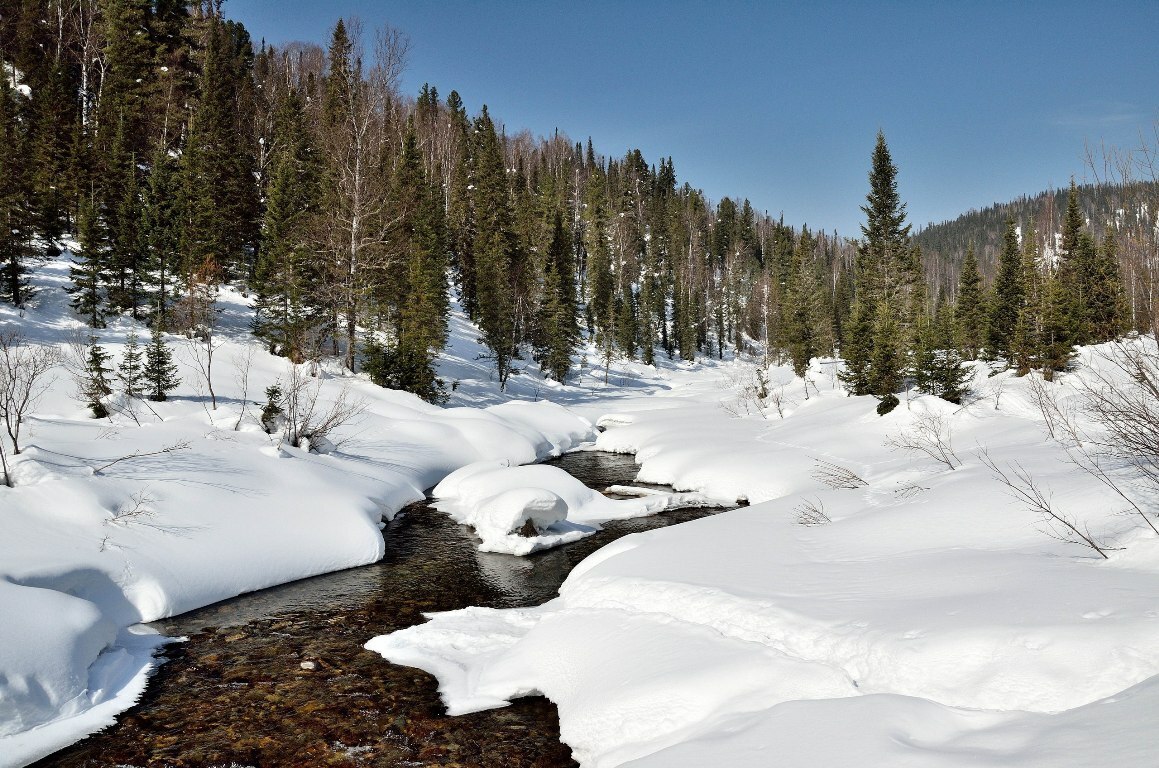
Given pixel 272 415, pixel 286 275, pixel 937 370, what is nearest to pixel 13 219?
pixel 286 275

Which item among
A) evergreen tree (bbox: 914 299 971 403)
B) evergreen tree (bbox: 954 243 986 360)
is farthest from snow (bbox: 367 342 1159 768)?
evergreen tree (bbox: 954 243 986 360)

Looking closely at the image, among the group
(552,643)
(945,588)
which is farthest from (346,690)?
(945,588)

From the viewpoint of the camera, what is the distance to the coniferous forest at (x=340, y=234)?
95.8 feet

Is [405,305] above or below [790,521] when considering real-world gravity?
above

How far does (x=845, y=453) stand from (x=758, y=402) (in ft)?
44.2

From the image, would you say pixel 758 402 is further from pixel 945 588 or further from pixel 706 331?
pixel 706 331

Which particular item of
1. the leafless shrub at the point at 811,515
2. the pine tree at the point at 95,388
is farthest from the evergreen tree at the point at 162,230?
the leafless shrub at the point at 811,515

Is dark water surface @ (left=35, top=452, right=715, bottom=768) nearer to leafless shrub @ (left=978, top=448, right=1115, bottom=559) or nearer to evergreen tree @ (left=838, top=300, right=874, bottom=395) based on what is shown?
leafless shrub @ (left=978, top=448, right=1115, bottom=559)

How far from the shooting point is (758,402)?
109 feet

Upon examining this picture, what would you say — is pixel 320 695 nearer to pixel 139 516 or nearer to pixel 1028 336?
pixel 139 516

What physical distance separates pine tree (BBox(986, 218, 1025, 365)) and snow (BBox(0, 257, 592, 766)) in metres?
36.6

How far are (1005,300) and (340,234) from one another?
4295 cm

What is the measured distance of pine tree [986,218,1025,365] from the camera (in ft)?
127

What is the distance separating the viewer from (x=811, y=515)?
37.7 feet
